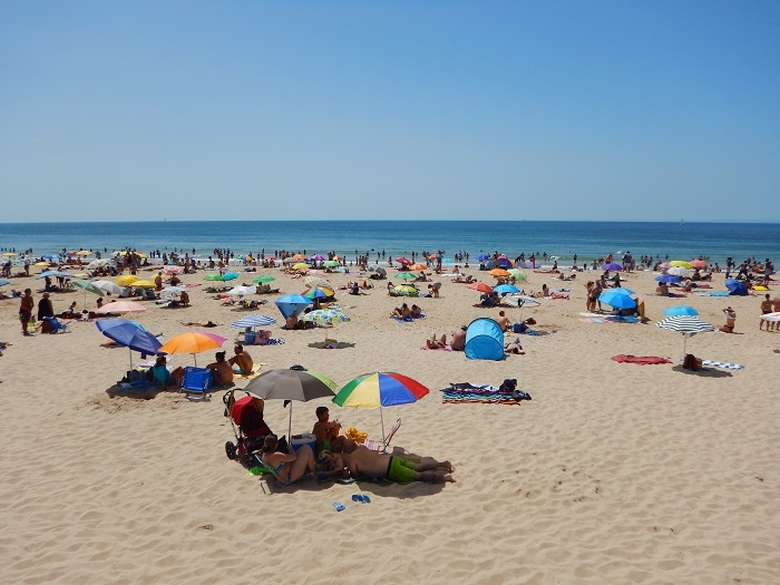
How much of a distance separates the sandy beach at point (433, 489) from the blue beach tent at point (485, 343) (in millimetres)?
840

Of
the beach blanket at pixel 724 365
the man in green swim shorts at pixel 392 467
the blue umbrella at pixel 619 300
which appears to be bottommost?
the man in green swim shorts at pixel 392 467

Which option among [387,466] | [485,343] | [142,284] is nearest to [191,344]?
[387,466]

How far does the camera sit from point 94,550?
4.98 m

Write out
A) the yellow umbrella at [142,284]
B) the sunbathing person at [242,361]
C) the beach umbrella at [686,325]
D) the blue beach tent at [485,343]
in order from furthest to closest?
the yellow umbrella at [142,284] < the blue beach tent at [485,343] < the beach umbrella at [686,325] < the sunbathing person at [242,361]

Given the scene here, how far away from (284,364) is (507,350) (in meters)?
5.89

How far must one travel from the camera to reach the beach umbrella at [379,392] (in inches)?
256

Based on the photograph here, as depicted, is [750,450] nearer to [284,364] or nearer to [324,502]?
[324,502]

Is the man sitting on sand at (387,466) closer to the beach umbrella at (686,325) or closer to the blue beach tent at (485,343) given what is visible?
the blue beach tent at (485,343)

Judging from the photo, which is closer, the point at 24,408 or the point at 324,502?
the point at 324,502

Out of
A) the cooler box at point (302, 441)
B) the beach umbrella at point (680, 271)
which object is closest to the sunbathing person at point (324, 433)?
the cooler box at point (302, 441)

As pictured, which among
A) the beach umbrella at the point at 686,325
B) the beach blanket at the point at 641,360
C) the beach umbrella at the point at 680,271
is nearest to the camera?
the beach umbrella at the point at 686,325

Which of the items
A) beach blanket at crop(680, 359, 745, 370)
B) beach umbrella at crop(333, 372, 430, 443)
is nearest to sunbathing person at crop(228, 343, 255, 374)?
beach umbrella at crop(333, 372, 430, 443)

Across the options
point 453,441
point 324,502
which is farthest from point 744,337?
point 324,502

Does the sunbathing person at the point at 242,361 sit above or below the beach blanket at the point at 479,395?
above
